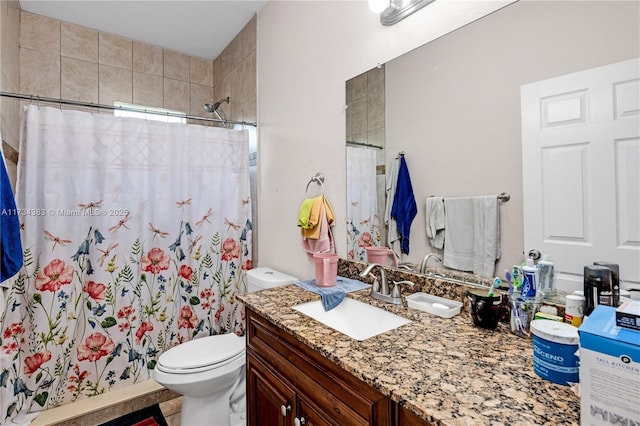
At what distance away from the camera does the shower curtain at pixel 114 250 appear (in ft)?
5.46

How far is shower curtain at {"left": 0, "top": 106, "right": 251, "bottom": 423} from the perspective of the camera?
167 centimetres

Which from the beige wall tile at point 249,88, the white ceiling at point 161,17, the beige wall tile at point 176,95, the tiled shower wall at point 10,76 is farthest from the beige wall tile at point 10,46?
the beige wall tile at point 249,88

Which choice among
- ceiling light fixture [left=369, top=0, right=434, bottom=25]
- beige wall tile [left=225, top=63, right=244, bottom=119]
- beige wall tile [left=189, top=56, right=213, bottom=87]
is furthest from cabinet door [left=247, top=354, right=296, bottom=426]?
beige wall tile [left=189, top=56, right=213, bottom=87]

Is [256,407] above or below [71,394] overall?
above

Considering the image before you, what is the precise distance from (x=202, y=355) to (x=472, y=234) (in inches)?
57.9

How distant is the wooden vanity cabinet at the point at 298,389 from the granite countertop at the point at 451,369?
5 cm

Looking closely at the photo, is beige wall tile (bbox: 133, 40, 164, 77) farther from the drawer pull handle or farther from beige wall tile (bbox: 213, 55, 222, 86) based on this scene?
the drawer pull handle

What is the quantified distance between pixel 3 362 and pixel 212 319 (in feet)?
3.43

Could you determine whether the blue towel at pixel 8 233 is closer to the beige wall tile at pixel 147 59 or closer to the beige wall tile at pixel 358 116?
the beige wall tile at pixel 358 116

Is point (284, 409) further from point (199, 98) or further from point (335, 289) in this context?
point (199, 98)

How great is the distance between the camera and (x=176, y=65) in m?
2.91

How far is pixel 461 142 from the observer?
1112mm

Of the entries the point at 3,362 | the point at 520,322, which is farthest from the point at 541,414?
the point at 3,362

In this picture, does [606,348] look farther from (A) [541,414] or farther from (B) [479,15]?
(B) [479,15]
